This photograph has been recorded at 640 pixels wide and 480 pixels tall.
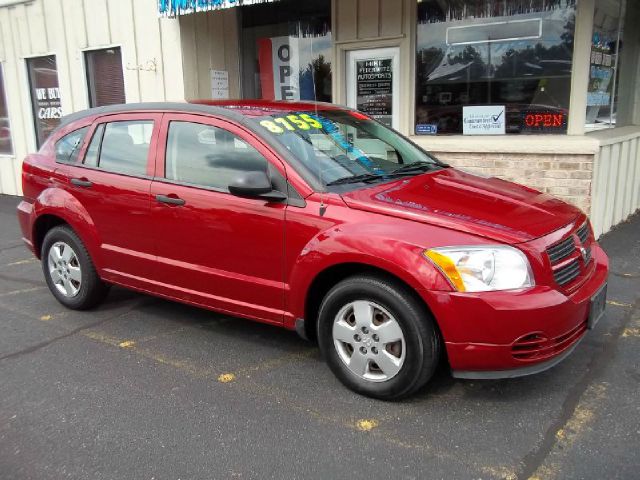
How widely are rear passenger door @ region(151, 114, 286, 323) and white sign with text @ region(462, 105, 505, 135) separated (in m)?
4.54

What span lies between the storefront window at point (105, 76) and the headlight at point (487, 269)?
851 centimetres

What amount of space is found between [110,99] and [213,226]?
759cm

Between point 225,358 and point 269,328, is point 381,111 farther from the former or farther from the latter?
point 225,358

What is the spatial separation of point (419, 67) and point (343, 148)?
4.43 metres

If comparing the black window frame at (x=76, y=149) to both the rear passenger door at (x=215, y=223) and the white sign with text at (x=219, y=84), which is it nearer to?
the rear passenger door at (x=215, y=223)

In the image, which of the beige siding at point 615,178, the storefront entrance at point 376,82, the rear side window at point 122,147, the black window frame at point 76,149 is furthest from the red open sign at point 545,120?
the black window frame at point 76,149

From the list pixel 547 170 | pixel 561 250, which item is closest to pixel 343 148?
pixel 561 250

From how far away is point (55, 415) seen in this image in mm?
3295

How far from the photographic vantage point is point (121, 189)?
432 centimetres

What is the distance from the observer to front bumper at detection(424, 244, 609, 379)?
115 inches

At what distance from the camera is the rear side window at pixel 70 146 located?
4.79m

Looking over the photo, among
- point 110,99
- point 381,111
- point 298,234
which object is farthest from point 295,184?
point 110,99

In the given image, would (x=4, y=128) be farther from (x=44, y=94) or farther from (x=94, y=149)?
(x=94, y=149)

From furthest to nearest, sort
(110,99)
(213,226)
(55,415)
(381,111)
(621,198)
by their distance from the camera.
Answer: (110,99) → (381,111) → (621,198) → (213,226) → (55,415)
